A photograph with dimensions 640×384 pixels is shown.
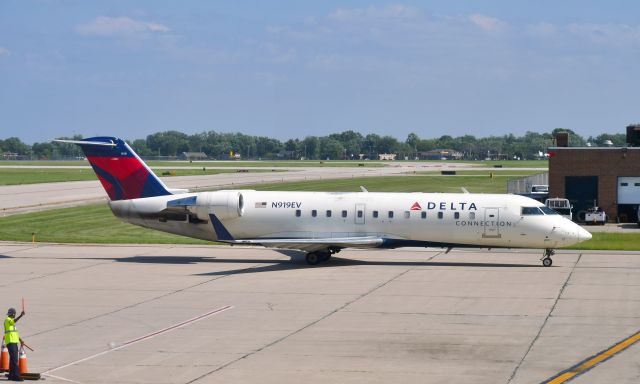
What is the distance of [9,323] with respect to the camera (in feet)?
65.0

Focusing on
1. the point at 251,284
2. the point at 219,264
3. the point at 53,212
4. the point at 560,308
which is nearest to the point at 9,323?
the point at 251,284

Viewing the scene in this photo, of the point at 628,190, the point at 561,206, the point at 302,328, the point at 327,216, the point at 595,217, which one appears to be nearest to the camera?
the point at 302,328

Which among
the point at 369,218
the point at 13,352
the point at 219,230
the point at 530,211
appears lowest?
the point at 13,352

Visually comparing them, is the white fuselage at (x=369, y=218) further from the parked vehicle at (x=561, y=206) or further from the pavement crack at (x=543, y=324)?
the parked vehicle at (x=561, y=206)

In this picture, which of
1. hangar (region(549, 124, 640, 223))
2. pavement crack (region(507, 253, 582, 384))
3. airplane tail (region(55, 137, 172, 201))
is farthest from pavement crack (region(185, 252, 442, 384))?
hangar (region(549, 124, 640, 223))

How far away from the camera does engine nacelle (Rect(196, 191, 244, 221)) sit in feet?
124

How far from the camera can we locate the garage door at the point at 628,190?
194 feet

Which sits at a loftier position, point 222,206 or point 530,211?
point 222,206

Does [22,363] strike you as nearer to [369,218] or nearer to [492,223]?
[369,218]

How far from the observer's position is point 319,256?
124 feet

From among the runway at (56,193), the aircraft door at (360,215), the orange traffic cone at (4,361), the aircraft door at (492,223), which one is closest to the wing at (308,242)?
the aircraft door at (360,215)

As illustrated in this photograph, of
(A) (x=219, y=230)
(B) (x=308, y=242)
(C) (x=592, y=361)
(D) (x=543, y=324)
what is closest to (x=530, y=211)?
(B) (x=308, y=242)

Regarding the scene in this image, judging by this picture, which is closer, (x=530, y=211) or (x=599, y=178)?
(x=530, y=211)

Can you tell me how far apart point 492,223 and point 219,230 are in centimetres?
1050
